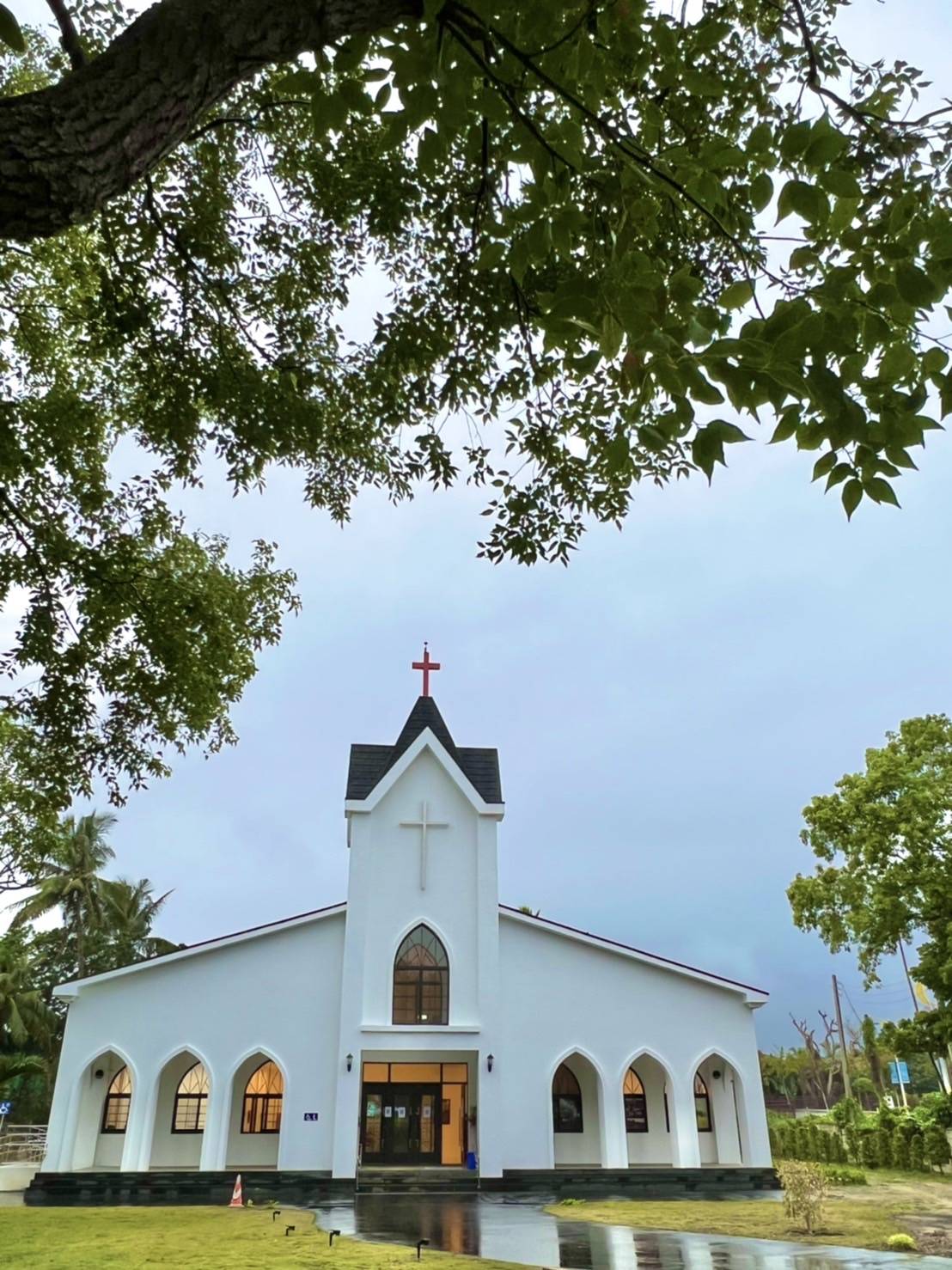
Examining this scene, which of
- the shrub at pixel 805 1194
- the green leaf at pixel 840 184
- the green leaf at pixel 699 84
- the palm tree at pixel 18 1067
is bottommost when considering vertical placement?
the shrub at pixel 805 1194

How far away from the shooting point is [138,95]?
2453 millimetres

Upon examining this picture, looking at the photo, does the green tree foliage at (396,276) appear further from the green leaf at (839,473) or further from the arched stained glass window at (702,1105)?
the arched stained glass window at (702,1105)

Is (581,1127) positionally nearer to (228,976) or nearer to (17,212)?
(228,976)

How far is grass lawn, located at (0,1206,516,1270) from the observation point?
9797 mm

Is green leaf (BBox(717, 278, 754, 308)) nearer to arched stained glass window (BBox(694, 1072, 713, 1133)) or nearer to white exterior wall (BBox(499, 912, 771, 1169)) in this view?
white exterior wall (BBox(499, 912, 771, 1169))

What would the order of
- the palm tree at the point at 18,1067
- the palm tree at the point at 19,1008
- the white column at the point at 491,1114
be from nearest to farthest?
the white column at the point at 491,1114
the palm tree at the point at 19,1008
the palm tree at the point at 18,1067

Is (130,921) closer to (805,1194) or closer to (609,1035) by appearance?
(609,1035)

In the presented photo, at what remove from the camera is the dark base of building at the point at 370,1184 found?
56.8ft

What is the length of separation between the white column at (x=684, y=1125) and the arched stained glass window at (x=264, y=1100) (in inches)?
342

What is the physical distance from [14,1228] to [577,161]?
16093mm

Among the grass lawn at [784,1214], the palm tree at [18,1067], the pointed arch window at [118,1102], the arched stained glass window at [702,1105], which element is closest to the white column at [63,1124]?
the pointed arch window at [118,1102]

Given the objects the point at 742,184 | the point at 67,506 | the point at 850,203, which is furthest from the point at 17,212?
the point at 67,506

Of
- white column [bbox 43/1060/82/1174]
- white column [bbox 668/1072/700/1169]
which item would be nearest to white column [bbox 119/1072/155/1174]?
white column [bbox 43/1060/82/1174]

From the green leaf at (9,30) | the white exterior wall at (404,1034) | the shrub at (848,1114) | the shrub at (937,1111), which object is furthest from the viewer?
the shrub at (848,1114)
